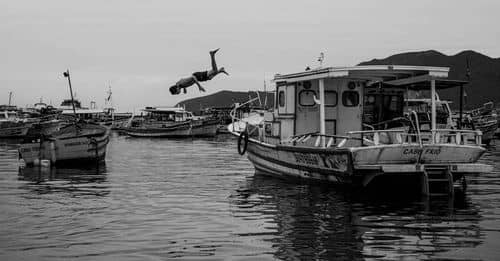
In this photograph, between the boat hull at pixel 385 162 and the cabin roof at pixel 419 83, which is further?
the cabin roof at pixel 419 83

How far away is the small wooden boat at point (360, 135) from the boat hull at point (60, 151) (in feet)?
23.0

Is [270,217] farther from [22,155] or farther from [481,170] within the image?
[22,155]

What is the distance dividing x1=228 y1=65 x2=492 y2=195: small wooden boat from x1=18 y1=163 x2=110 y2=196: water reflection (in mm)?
5393

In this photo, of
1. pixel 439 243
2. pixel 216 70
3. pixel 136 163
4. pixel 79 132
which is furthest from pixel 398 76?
pixel 79 132

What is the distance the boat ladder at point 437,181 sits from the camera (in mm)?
14930

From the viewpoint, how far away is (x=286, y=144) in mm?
18500

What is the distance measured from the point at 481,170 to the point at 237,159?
17.6 meters

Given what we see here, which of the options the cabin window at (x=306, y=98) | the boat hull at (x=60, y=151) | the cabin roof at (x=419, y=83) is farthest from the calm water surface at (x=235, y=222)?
the boat hull at (x=60, y=151)

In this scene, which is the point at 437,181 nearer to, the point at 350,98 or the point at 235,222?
the point at 350,98

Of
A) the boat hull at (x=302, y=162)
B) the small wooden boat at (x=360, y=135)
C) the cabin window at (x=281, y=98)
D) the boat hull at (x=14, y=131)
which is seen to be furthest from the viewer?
the boat hull at (x=14, y=131)

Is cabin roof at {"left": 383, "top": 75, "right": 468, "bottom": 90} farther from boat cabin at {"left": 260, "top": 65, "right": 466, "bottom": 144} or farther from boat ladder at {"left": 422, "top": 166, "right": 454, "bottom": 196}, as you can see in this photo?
boat ladder at {"left": 422, "top": 166, "right": 454, "bottom": 196}

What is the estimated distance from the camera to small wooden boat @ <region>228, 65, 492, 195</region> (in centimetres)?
1477

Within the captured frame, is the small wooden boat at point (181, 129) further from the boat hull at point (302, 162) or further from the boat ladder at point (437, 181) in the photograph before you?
the boat ladder at point (437, 181)

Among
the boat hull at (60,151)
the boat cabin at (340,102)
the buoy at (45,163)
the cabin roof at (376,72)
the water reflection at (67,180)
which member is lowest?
the water reflection at (67,180)
